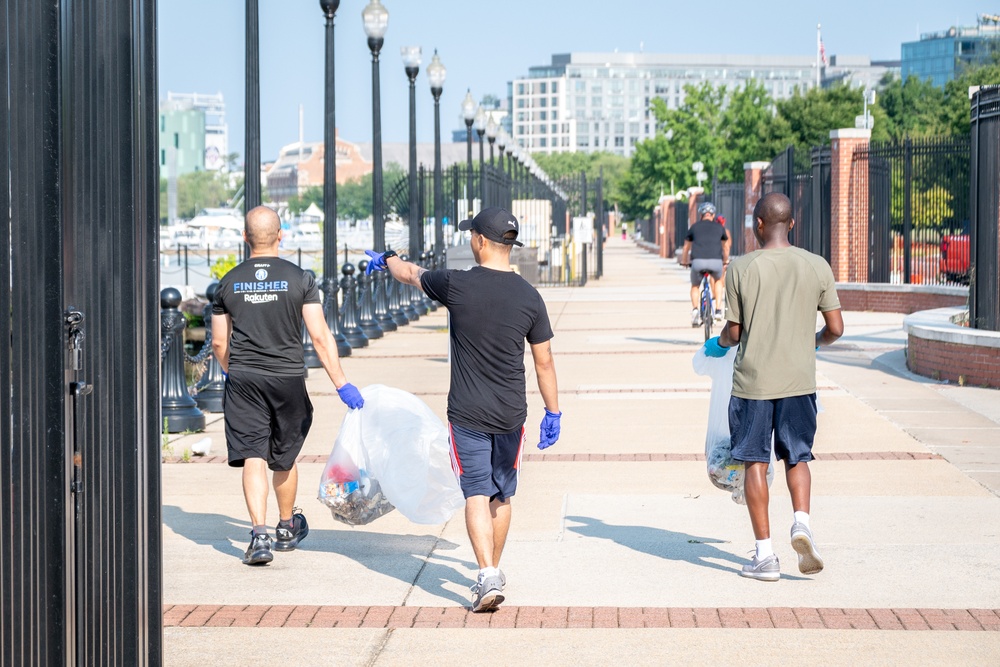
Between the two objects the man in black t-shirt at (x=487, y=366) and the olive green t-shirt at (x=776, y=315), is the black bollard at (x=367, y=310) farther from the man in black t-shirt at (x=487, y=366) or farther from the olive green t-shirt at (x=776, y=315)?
the man in black t-shirt at (x=487, y=366)

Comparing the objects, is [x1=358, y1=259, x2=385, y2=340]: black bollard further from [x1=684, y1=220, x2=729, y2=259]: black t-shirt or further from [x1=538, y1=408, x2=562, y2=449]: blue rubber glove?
[x1=538, y1=408, x2=562, y2=449]: blue rubber glove

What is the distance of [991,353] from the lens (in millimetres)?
13102

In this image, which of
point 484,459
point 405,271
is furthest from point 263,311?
point 484,459

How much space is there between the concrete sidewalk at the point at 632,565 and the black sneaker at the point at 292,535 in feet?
0.34

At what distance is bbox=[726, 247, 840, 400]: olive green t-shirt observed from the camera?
6180mm

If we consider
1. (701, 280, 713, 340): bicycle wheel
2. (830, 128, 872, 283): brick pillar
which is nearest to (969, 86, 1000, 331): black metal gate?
(701, 280, 713, 340): bicycle wheel

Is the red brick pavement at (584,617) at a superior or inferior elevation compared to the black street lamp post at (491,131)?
inferior

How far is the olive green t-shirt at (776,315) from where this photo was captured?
6180mm

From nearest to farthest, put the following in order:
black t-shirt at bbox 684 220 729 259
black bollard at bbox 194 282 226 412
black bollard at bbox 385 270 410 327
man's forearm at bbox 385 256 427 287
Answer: man's forearm at bbox 385 256 427 287 → black bollard at bbox 194 282 226 412 → black t-shirt at bbox 684 220 729 259 → black bollard at bbox 385 270 410 327

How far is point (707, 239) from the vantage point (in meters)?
18.3

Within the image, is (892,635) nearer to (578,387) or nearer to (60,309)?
(60,309)

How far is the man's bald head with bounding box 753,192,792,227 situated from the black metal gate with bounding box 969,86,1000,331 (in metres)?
7.86

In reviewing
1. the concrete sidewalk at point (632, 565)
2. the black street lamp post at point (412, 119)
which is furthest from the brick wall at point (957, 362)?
the black street lamp post at point (412, 119)

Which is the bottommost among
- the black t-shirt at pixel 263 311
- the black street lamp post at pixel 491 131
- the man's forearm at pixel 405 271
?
the black t-shirt at pixel 263 311
